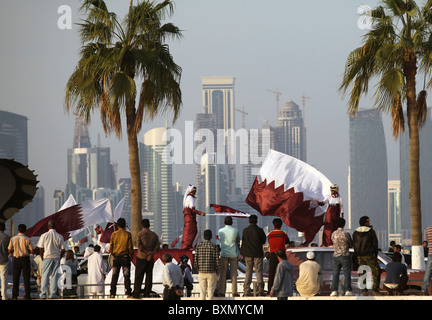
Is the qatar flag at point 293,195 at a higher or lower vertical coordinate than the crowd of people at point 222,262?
higher

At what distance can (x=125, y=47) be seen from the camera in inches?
1033

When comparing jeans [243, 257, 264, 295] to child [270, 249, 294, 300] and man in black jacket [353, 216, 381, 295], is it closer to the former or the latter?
child [270, 249, 294, 300]

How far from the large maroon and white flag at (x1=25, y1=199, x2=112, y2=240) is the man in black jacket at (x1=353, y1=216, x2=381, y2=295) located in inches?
435

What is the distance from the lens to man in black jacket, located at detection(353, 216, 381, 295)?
19359 mm

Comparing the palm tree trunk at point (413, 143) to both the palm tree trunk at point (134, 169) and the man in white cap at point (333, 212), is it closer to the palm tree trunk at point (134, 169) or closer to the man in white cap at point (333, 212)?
the man in white cap at point (333, 212)

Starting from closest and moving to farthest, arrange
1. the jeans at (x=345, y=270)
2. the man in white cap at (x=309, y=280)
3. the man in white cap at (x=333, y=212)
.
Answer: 1. the man in white cap at (x=309, y=280)
2. the jeans at (x=345, y=270)
3. the man in white cap at (x=333, y=212)

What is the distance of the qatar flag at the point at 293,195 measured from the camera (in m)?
27.4

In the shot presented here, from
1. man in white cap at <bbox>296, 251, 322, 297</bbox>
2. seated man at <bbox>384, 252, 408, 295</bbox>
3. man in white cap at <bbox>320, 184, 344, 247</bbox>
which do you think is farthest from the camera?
man in white cap at <bbox>320, 184, 344, 247</bbox>

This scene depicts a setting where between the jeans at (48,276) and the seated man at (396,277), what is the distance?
7.37 m

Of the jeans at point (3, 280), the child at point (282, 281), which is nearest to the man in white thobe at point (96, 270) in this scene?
the jeans at point (3, 280)

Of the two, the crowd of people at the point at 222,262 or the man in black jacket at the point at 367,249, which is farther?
the man in black jacket at the point at 367,249

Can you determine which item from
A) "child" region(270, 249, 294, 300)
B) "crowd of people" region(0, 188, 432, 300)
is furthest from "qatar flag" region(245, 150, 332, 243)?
"child" region(270, 249, 294, 300)
